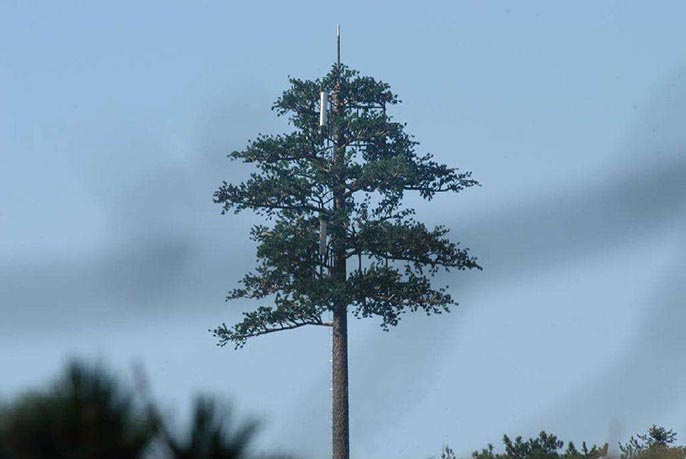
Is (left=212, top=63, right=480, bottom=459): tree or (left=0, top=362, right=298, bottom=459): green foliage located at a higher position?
(left=212, top=63, right=480, bottom=459): tree

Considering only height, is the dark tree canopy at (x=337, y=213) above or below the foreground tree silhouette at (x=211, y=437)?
above

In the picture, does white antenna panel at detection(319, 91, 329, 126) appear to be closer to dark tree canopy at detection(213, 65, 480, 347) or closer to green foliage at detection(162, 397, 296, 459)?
dark tree canopy at detection(213, 65, 480, 347)

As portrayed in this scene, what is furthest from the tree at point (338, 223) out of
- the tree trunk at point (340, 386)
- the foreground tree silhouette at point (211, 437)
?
the foreground tree silhouette at point (211, 437)

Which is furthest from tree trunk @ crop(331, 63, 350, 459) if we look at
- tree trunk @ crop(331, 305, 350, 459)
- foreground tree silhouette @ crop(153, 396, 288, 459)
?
foreground tree silhouette @ crop(153, 396, 288, 459)

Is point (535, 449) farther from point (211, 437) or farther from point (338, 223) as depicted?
point (211, 437)

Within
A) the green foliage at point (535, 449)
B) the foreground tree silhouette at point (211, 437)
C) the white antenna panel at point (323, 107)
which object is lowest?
the foreground tree silhouette at point (211, 437)

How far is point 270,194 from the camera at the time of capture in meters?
33.7

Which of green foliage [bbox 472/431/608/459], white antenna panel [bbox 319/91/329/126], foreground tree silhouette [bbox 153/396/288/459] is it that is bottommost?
foreground tree silhouette [bbox 153/396/288/459]

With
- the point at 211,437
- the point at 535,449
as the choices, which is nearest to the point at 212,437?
the point at 211,437

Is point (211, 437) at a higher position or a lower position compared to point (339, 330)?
lower

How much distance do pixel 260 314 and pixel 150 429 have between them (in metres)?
27.7

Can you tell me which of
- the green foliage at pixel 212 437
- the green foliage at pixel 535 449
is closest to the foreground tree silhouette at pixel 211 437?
the green foliage at pixel 212 437

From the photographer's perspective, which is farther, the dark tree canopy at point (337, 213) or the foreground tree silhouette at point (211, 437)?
the dark tree canopy at point (337, 213)

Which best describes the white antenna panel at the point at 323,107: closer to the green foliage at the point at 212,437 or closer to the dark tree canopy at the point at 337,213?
the dark tree canopy at the point at 337,213
